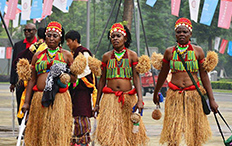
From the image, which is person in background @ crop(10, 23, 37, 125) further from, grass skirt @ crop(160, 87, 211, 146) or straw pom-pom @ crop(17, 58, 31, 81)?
grass skirt @ crop(160, 87, 211, 146)

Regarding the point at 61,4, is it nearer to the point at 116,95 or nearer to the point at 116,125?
the point at 116,95

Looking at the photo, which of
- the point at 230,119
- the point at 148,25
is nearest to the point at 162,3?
the point at 148,25

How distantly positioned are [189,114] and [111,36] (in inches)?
62.3

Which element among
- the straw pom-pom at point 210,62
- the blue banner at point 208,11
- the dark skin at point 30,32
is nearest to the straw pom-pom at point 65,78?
the straw pom-pom at point 210,62

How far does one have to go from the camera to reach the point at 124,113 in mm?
7332

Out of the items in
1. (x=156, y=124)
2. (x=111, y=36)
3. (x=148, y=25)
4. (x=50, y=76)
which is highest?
Answer: (x=148, y=25)

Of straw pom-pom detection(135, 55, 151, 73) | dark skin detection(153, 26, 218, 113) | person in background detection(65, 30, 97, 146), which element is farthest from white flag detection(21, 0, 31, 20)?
dark skin detection(153, 26, 218, 113)

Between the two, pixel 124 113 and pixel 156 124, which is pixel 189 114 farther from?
pixel 156 124

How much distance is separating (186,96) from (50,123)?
1868 millimetres

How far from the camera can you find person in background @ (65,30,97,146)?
26.9 ft

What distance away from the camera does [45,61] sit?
6.75m

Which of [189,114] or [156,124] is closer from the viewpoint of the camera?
[189,114]

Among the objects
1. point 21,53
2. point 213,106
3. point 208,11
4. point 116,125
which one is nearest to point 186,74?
point 213,106

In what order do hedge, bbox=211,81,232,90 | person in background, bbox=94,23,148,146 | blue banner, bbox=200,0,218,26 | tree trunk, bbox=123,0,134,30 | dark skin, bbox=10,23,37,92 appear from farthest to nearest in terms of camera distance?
1. hedge, bbox=211,81,232,90
2. tree trunk, bbox=123,0,134,30
3. blue banner, bbox=200,0,218,26
4. dark skin, bbox=10,23,37,92
5. person in background, bbox=94,23,148,146
